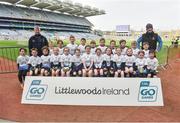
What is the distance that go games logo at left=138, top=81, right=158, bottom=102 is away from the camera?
6781 mm

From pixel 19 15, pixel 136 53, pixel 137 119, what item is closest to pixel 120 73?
pixel 136 53

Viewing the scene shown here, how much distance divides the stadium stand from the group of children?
44539 mm

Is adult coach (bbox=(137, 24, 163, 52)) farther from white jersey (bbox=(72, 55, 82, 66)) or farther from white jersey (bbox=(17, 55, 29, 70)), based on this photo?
white jersey (bbox=(17, 55, 29, 70))

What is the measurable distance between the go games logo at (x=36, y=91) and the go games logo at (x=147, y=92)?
8.11ft

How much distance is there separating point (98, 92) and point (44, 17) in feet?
229

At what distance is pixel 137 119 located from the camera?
246 inches

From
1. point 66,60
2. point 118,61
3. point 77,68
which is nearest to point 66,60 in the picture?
point 66,60

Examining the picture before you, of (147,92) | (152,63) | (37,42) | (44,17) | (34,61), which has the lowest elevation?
(147,92)

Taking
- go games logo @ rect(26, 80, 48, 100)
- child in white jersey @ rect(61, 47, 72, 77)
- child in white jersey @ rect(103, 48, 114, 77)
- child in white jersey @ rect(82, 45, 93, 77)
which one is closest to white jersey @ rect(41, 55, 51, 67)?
child in white jersey @ rect(61, 47, 72, 77)

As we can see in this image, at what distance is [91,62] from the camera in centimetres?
819

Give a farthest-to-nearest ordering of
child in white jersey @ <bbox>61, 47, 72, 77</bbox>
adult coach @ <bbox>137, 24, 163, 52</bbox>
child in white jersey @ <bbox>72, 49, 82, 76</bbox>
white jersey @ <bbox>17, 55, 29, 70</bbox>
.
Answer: adult coach @ <bbox>137, 24, 163, 52</bbox> < white jersey @ <bbox>17, 55, 29, 70</bbox> < child in white jersey @ <bbox>61, 47, 72, 77</bbox> < child in white jersey @ <bbox>72, 49, 82, 76</bbox>

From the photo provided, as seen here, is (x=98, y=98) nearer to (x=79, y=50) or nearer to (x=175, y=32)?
(x=79, y=50)

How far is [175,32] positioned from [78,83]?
77.7 m

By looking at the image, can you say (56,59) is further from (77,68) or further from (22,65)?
(22,65)
